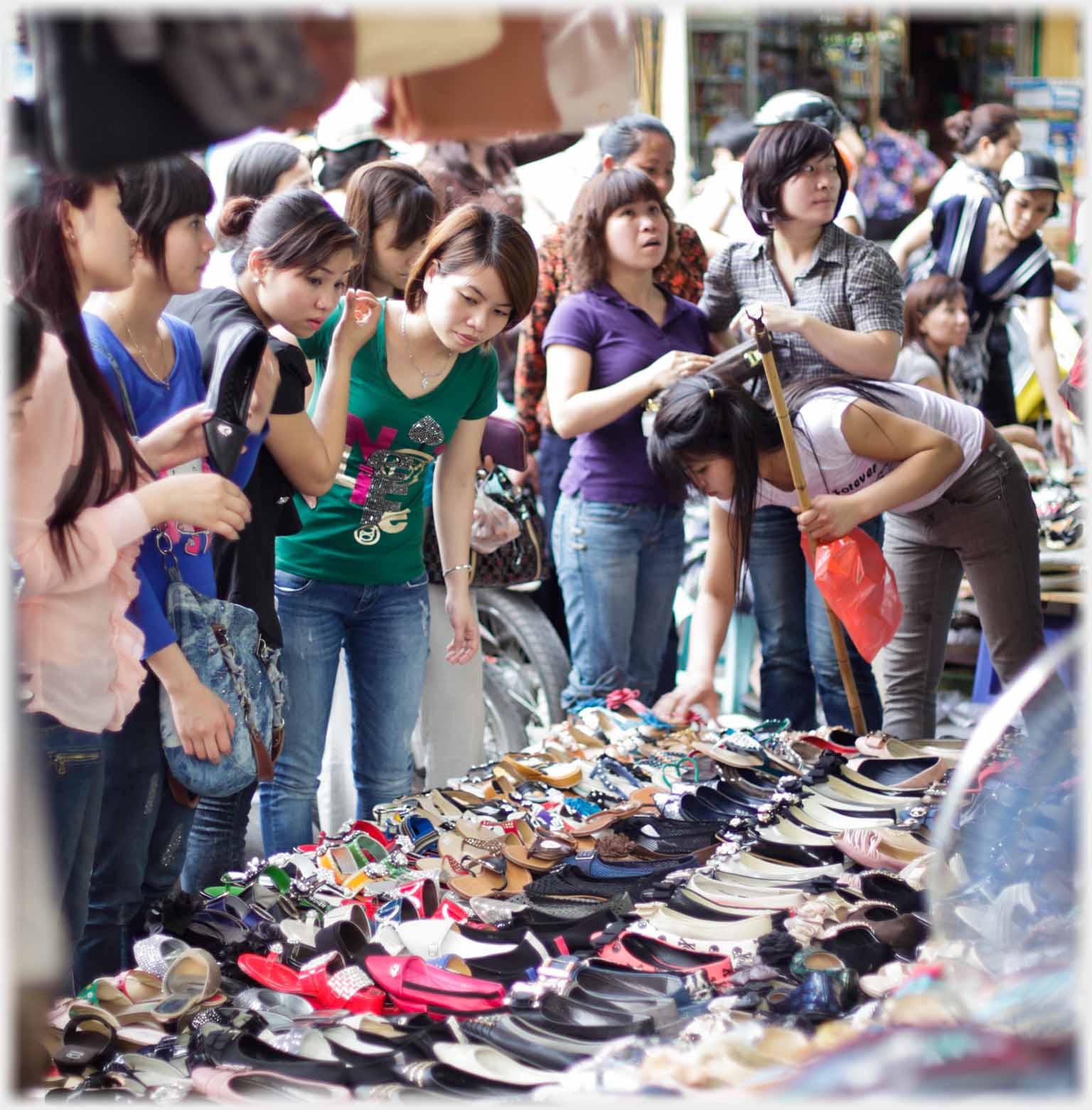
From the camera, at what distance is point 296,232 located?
89.2 inches

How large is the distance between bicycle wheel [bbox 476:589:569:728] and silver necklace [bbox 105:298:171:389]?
185 centimetres

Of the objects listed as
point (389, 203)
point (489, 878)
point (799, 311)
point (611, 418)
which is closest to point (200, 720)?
point (489, 878)

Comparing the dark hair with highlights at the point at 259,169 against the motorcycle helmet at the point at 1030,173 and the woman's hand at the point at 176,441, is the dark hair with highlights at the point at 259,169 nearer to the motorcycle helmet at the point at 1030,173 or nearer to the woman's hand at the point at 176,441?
the woman's hand at the point at 176,441

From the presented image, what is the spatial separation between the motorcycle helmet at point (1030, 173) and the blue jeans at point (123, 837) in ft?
12.8

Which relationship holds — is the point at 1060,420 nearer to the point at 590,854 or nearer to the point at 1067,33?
the point at 590,854

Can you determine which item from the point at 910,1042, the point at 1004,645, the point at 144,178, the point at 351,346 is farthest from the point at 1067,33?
the point at 910,1042

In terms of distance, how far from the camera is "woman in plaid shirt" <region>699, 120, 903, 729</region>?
3045 millimetres


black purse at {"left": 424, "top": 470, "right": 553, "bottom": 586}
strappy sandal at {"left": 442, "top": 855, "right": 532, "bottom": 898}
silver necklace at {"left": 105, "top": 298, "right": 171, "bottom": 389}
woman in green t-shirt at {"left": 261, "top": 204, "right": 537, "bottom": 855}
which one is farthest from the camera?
black purse at {"left": 424, "top": 470, "right": 553, "bottom": 586}

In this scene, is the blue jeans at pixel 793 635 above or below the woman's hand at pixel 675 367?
below

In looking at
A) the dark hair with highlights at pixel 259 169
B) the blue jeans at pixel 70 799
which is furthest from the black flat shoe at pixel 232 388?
the dark hair with highlights at pixel 259 169

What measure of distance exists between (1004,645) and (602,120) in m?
1.87

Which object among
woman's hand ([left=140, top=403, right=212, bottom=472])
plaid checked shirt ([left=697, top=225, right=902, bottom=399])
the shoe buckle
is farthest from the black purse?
the shoe buckle

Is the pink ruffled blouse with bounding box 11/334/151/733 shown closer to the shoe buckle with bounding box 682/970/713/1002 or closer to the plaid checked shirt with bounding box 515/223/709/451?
the shoe buckle with bounding box 682/970/713/1002

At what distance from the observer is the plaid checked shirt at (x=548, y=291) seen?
3.66 meters
